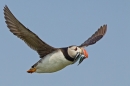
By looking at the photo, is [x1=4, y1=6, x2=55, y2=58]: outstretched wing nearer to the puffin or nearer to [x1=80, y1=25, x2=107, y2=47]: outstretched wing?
the puffin

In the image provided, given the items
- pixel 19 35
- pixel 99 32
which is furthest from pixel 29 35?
pixel 99 32

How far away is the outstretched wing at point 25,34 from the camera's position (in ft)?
27.3

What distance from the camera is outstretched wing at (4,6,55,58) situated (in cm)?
831

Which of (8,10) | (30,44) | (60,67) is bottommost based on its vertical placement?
(60,67)

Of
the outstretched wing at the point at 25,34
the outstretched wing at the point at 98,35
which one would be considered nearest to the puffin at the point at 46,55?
the outstretched wing at the point at 25,34

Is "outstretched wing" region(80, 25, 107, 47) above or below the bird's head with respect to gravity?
above

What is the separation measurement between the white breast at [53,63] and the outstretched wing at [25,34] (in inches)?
15.1

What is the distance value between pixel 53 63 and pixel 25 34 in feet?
3.08

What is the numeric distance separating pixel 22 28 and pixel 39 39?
1.72 feet

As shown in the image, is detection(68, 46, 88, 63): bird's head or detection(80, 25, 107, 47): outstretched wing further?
detection(80, 25, 107, 47): outstretched wing

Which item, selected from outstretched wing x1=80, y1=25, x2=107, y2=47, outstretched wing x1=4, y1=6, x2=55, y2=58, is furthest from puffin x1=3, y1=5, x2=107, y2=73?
outstretched wing x1=80, y1=25, x2=107, y2=47

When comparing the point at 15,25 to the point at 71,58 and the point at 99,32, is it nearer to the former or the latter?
the point at 71,58

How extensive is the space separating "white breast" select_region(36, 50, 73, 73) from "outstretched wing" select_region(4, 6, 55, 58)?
384mm

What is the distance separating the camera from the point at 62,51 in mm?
8438
